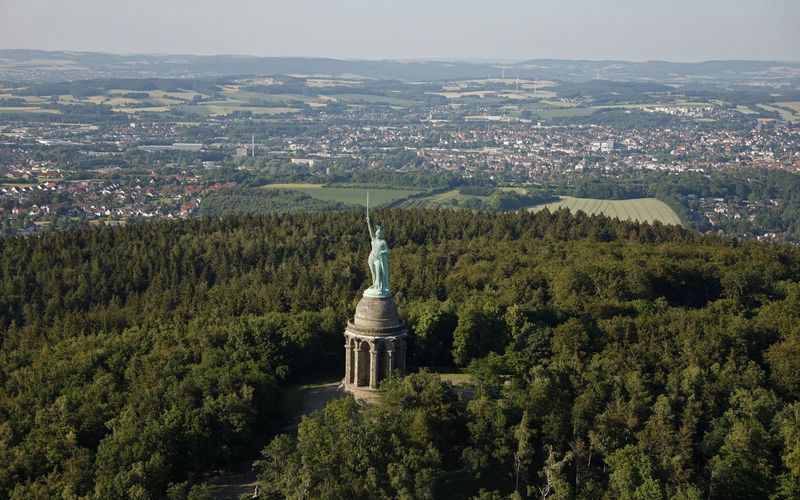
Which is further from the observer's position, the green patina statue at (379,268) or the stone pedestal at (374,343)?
the stone pedestal at (374,343)

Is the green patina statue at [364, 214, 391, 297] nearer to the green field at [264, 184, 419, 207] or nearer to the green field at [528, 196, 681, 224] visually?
the green field at [528, 196, 681, 224]

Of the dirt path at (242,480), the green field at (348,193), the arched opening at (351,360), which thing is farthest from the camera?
the green field at (348,193)

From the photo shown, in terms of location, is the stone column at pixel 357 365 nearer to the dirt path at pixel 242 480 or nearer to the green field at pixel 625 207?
the dirt path at pixel 242 480

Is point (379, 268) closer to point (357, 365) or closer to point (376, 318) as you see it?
point (376, 318)

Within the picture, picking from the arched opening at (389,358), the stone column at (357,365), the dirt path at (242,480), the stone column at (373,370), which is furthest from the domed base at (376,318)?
the dirt path at (242,480)

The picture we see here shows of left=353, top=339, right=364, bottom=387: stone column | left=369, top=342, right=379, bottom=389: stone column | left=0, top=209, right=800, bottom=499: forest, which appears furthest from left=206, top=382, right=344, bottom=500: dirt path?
left=369, top=342, right=379, bottom=389: stone column

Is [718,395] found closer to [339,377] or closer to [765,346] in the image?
[765,346]

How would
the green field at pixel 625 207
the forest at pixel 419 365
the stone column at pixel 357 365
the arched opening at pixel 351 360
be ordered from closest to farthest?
the forest at pixel 419 365 < the stone column at pixel 357 365 < the arched opening at pixel 351 360 < the green field at pixel 625 207
